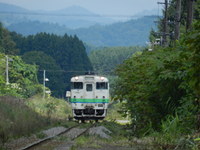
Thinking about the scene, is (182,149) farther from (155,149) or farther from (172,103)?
(172,103)

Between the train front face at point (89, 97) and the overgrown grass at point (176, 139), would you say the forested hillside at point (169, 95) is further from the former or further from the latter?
the train front face at point (89, 97)

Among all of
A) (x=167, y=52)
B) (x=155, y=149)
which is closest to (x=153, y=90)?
(x=167, y=52)

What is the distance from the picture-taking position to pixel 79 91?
117 feet

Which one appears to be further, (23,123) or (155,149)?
(23,123)

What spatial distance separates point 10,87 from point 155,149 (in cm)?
4478

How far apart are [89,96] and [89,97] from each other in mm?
69

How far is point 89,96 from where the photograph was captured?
3584 centimetres

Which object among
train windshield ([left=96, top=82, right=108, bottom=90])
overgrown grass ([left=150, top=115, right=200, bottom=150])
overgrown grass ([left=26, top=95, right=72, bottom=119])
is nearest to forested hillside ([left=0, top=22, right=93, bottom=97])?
overgrown grass ([left=26, top=95, right=72, bottom=119])

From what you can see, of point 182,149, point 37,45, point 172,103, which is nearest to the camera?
point 182,149

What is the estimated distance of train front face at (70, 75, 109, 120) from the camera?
35.4m

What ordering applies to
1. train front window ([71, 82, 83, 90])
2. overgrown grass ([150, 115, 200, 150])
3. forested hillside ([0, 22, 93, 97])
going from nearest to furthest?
overgrown grass ([150, 115, 200, 150]), train front window ([71, 82, 83, 90]), forested hillside ([0, 22, 93, 97])

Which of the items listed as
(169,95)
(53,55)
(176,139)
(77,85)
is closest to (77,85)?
(77,85)

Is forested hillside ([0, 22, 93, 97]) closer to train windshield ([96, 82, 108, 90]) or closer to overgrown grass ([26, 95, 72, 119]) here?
overgrown grass ([26, 95, 72, 119])

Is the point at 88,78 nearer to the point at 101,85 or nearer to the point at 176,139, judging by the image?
the point at 101,85
